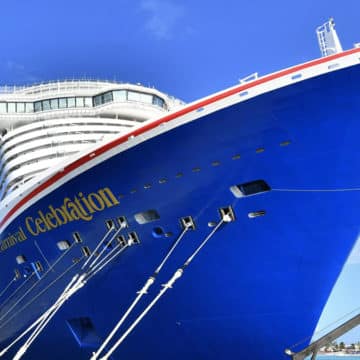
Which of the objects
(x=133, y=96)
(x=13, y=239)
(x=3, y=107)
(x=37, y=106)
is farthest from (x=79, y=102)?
(x=13, y=239)

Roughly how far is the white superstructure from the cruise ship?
19.8ft

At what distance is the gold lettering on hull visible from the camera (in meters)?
10.7

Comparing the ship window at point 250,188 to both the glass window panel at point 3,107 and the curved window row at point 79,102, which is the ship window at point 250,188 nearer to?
the curved window row at point 79,102

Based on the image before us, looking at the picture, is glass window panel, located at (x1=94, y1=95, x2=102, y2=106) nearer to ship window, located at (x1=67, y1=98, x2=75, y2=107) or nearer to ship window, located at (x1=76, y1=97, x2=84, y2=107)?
ship window, located at (x1=76, y1=97, x2=84, y2=107)

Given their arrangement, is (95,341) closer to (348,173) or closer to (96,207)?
(96,207)

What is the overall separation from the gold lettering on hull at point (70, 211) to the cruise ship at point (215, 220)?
1.6 inches

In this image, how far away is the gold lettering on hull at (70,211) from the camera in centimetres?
1067

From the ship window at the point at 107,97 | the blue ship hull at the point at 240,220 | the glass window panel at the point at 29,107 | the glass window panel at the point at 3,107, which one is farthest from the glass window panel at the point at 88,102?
the blue ship hull at the point at 240,220

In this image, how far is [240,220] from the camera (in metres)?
9.21

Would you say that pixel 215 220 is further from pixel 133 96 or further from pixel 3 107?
pixel 3 107

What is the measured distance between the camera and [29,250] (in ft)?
43.4

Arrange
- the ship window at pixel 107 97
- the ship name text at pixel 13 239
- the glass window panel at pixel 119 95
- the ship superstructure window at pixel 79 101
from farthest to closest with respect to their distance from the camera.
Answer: the ship superstructure window at pixel 79 101 < the ship window at pixel 107 97 < the glass window panel at pixel 119 95 < the ship name text at pixel 13 239

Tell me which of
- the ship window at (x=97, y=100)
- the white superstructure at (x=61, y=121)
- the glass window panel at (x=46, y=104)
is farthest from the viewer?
the glass window panel at (x=46, y=104)

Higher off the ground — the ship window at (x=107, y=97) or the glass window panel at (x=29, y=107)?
the glass window panel at (x=29, y=107)
